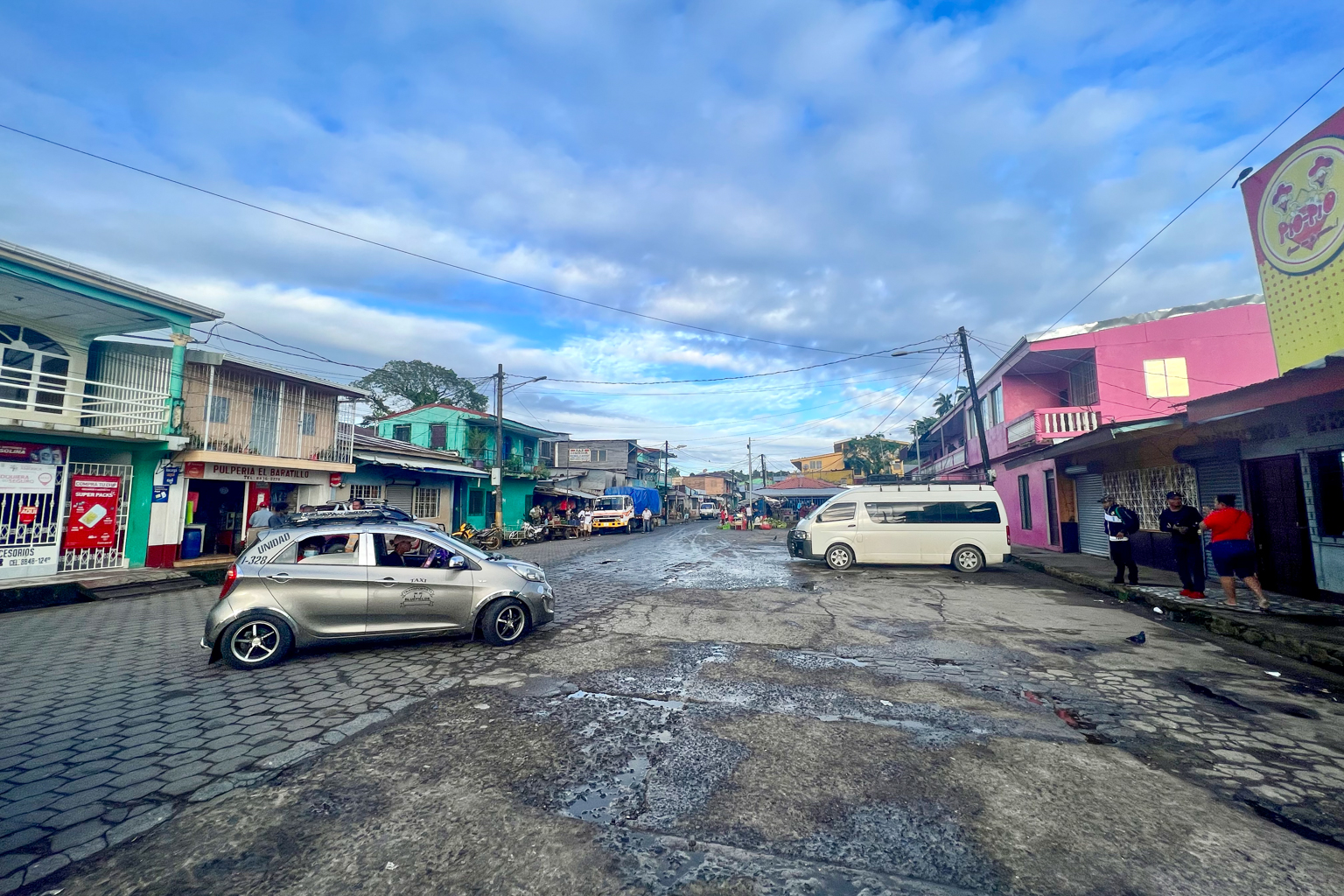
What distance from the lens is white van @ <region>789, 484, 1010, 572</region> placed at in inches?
558

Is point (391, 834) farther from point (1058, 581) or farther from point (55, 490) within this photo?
point (55, 490)

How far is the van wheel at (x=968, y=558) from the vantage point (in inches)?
558

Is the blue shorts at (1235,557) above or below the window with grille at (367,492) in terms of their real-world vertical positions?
below

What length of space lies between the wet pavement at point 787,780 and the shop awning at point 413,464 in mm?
→ 16173

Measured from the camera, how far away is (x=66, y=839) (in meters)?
3.06

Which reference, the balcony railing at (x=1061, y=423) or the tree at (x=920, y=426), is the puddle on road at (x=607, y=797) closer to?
the balcony railing at (x=1061, y=423)

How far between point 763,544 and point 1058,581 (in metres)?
12.1

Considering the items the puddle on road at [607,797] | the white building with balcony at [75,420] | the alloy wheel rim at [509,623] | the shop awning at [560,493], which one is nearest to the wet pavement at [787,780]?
the puddle on road at [607,797]

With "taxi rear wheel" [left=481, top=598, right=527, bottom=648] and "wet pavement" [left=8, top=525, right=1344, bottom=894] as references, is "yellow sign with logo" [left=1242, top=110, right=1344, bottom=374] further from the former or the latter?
"taxi rear wheel" [left=481, top=598, right=527, bottom=648]

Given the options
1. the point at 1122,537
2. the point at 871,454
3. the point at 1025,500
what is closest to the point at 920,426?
the point at 871,454

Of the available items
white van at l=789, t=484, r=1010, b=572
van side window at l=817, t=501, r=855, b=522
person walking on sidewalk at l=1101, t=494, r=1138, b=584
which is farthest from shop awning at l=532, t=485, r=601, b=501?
person walking on sidewalk at l=1101, t=494, r=1138, b=584

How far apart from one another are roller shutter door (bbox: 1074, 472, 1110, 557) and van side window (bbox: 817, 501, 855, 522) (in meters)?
7.54

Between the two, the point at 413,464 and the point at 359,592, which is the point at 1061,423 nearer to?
the point at 359,592

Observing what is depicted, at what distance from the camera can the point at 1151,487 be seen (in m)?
14.1
